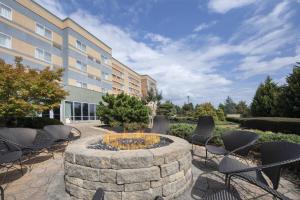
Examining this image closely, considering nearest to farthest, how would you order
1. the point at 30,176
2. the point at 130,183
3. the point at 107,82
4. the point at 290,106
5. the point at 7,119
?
1. the point at 130,183
2. the point at 30,176
3. the point at 7,119
4. the point at 290,106
5. the point at 107,82

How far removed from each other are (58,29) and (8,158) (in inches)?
882

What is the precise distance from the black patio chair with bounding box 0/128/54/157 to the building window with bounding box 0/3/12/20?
1613 cm

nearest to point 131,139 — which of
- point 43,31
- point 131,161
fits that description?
point 131,161

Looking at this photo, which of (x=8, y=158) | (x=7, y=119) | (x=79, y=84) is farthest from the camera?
(x=79, y=84)

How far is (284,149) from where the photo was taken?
2586 mm

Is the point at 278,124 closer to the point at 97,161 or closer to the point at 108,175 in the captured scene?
the point at 108,175

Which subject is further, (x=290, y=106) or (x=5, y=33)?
(x=5, y=33)

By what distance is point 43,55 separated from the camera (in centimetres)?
2055

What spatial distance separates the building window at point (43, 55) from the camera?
19.9 m

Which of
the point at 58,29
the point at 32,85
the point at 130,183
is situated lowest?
the point at 130,183

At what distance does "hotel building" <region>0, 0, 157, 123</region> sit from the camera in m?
17.1

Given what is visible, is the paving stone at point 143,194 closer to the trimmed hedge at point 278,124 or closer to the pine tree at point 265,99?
the trimmed hedge at point 278,124

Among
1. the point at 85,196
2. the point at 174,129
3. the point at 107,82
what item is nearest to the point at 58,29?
the point at 107,82

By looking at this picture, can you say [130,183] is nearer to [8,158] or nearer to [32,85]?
[8,158]
